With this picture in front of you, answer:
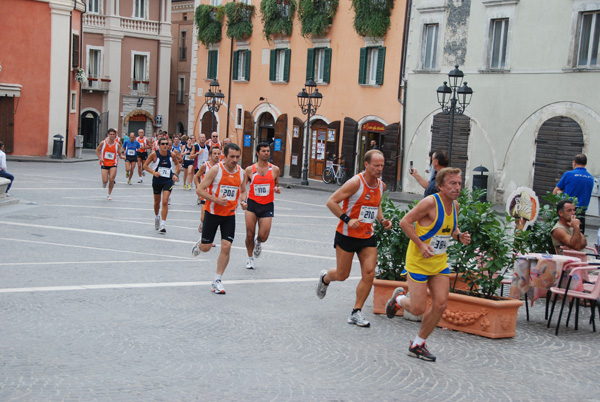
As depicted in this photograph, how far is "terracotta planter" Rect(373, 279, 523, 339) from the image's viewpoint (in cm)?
862

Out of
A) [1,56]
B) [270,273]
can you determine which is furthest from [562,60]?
[1,56]

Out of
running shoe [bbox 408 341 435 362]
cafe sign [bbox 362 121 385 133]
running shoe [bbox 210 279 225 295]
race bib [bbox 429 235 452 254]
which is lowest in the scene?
running shoe [bbox 210 279 225 295]

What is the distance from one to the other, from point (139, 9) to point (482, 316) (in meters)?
51.2

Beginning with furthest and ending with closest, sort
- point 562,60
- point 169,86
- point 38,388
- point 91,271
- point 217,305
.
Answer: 1. point 169,86
2. point 562,60
3. point 91,271
4. point 217,305
5. point 38,388

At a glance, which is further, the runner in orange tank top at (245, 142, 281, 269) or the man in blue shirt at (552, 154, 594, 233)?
the man in blue shirt at (552, 154, 594, 233)

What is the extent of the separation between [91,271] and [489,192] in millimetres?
20174

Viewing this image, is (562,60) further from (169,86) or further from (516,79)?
(169,86)

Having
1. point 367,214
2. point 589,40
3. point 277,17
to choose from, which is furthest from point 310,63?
point 367,214

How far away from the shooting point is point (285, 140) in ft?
132

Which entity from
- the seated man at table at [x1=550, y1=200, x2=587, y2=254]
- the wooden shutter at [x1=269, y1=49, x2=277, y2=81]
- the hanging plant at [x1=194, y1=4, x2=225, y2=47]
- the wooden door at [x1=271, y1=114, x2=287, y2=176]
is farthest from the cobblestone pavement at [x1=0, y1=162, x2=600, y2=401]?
the hanging plant at [x1=194, y1=4, x2=225, y2=47]

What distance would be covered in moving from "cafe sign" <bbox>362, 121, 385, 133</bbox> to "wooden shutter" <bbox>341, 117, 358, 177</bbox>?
0.45 m

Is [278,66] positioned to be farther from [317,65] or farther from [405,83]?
[405,83]

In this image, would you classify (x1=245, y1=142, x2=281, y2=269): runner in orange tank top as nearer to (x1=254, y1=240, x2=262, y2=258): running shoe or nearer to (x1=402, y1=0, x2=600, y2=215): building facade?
(x1=254, y1=240, x2=262, y2=258): running shoe

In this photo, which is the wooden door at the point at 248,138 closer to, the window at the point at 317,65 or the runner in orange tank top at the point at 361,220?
the window at the point at 317,65
